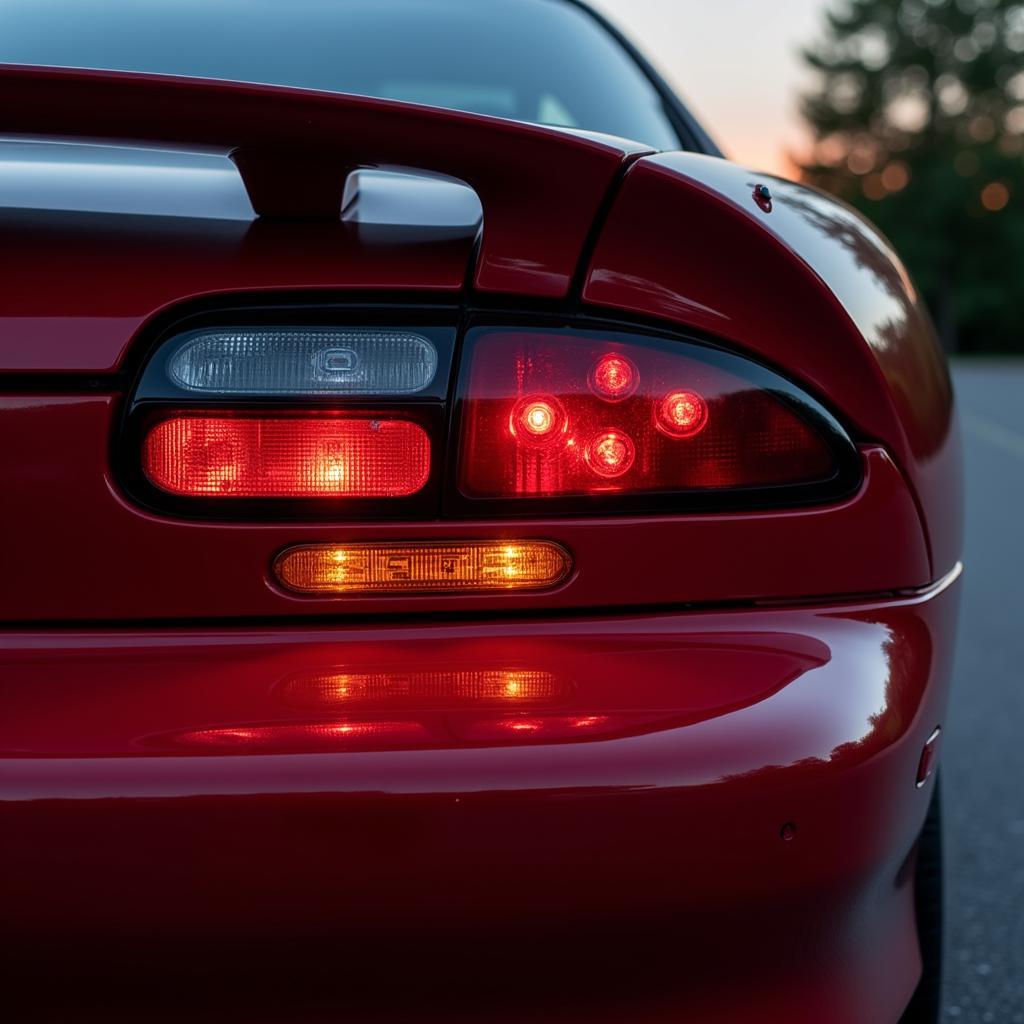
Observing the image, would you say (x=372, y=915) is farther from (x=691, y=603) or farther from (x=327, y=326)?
(x=327, y=326)

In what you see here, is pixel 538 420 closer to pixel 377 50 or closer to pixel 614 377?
pixel 614 377

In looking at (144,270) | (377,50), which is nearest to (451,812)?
(144,270)

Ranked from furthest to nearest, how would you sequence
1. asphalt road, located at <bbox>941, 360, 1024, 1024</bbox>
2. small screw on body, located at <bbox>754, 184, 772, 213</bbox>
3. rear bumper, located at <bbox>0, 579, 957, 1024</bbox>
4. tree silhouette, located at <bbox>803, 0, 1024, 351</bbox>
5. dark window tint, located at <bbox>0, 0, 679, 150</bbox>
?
tree silhouette, located at <bbox>803, 0, 1024, 351</bbox> < asphalt road, located at <bbox>941, 360, 1024, 1024</bbox> < dark window tint, located at <bbox>0, 0, 679, 150</bbox> < small screw on body, located at <bbox>754, 184, 772, 213</bbox> < rear bumper, located at <bbox>0, 579, 957, 1024</bbox>

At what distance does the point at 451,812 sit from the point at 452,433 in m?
0.34

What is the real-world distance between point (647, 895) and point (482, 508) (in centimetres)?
37

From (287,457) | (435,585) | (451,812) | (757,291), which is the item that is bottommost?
(451,812)

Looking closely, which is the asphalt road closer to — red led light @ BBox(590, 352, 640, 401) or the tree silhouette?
red led light @ BBox(590, 352, 640, 401)

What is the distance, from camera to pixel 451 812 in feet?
3.59

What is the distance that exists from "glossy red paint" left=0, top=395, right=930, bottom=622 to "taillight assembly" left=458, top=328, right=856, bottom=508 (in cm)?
3

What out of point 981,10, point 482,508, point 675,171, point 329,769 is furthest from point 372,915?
point 981,10

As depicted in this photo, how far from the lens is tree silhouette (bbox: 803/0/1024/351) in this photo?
1988 inches

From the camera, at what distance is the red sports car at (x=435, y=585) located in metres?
1.10

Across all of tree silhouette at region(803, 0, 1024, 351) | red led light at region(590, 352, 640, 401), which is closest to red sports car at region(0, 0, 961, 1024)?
red led light at region(590, 352, 640, 401)

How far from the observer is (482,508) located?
4.00 feet
